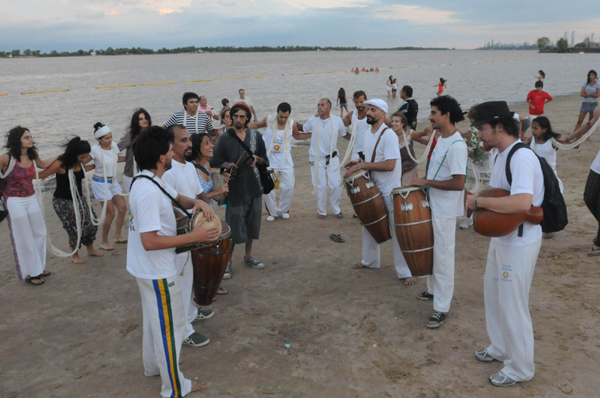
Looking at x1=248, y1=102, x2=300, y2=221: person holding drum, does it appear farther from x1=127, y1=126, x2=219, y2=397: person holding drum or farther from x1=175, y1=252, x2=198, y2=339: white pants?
x1=127, y1=126, x2=219, y2=397: person holding drum

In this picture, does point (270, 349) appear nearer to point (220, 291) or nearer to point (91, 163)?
point (220, 291)

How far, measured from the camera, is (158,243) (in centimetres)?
321

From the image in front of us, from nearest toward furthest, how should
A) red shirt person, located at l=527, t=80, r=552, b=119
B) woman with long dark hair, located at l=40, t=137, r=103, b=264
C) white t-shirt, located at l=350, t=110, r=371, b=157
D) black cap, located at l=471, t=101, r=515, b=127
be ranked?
black cap, located at l=471, t=101, r=515, b=127 → woman with long dark hair, located at l=40, t=137, r=103, b=264 → white t-shirt, located at l=350, t=110, r=371, b=157 → red shirt person, located at l=527, t=80, r=552, b=119

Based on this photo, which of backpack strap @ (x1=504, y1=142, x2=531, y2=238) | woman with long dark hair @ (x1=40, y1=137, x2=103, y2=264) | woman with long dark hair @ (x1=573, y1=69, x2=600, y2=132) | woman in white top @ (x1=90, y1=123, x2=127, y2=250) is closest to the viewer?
backpack strap @ (x1=504, y1=142, x2=531, y2=238)

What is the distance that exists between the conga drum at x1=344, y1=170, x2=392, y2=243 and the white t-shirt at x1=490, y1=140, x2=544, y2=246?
6.53 feet

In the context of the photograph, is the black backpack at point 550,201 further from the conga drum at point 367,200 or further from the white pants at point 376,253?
the white pants at point 376,253

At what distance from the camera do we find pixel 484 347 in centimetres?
433

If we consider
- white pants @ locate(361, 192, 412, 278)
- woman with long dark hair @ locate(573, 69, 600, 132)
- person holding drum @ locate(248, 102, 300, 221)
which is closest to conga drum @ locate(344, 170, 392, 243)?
white pants @ locate(361, 192, 412, 278)

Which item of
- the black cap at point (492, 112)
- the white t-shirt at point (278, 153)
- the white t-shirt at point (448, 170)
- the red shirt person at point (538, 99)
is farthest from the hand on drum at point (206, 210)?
the red shirt person at point (538, 99)

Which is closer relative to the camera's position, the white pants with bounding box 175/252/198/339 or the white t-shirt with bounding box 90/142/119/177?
the white pants with bounding box 175/252/198/339

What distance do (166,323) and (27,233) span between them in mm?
3750

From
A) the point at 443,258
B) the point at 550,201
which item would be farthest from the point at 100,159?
the point at 550,201

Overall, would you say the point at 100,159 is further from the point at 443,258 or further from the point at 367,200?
the point at 443,258

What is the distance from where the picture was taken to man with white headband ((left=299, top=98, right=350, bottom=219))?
27.6 feet
